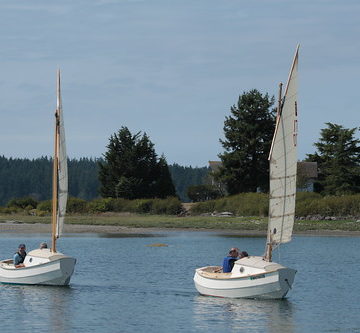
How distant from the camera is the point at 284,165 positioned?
34.8 meters

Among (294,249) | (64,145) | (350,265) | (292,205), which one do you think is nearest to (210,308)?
(292,205)

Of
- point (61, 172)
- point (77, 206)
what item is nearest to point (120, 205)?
point (77, 206)

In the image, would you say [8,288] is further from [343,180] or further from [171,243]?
[343,180]

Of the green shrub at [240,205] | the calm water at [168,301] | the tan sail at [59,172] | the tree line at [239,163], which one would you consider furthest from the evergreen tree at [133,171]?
the tan sail at [59,172]

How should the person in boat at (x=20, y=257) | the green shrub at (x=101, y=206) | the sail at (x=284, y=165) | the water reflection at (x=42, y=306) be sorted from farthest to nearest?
the green shrub at (x=101, y=206)
the person in boat at (x=20, y=257)
the sail at (x=284, y=165)
the water reflection at (x=42, y=306)

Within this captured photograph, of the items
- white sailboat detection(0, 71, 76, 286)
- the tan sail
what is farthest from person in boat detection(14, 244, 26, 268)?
the tan sail

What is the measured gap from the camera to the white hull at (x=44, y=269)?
131ft

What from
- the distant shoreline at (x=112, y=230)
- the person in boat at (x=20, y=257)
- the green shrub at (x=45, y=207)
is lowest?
the person in boat at (x=20, y=257)

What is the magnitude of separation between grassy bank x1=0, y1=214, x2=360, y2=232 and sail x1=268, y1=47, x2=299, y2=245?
1879 inches

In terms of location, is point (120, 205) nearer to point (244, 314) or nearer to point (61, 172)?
point (61, 172)

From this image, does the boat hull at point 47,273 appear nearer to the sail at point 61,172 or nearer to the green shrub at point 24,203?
the sail at point 61,172

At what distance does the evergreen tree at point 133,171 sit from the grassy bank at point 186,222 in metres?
7.64

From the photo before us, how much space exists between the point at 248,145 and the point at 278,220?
70183mm

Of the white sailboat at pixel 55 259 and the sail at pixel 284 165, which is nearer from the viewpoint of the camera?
the sail at pixel 284 165
